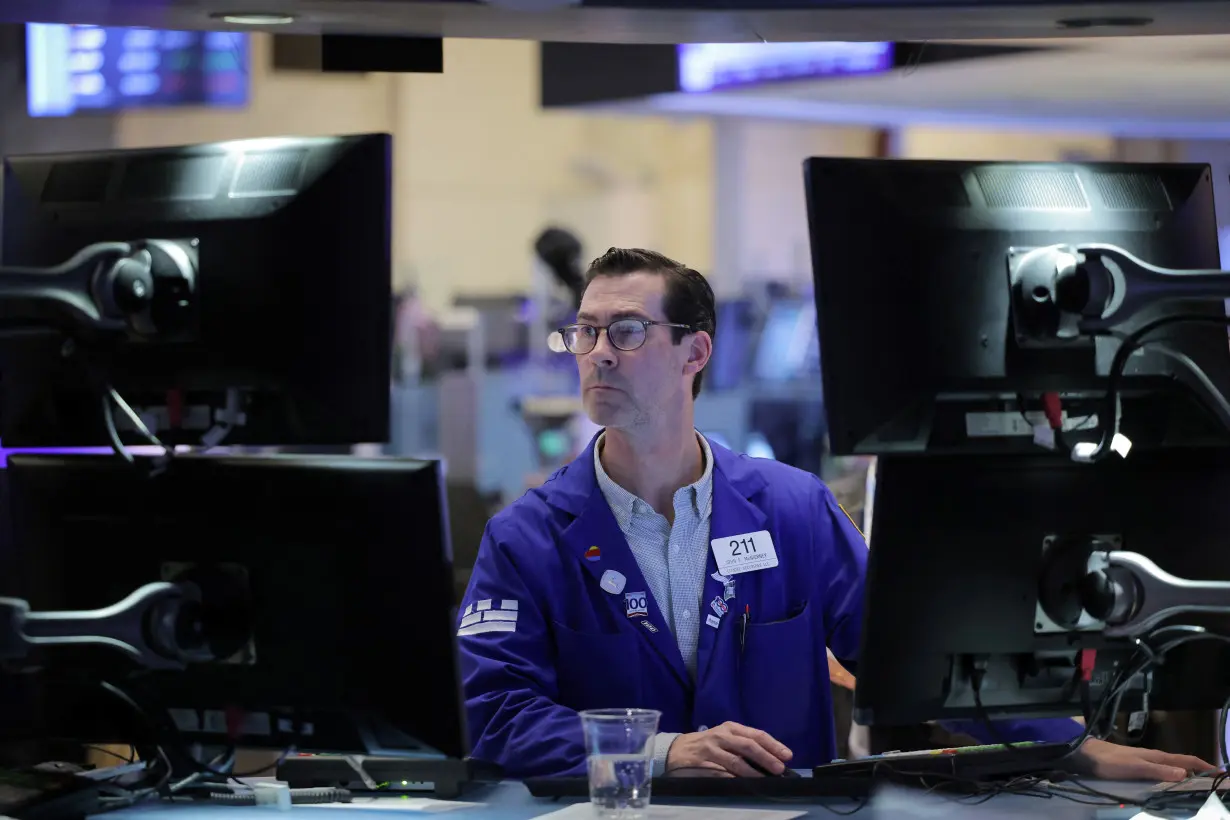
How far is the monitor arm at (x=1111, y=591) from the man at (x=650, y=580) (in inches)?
17.5

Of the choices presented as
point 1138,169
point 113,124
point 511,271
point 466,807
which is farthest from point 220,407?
point 511,271

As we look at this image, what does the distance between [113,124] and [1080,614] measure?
3936mm

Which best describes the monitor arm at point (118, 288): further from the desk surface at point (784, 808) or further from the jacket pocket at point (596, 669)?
the jacket pocket at point (596, 669)

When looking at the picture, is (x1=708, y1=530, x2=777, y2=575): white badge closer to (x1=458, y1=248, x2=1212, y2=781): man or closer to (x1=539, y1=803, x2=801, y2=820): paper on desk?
(x1=458, y1=248, x2=1212, y2=781): man

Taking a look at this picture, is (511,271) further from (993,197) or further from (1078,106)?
(993,197)

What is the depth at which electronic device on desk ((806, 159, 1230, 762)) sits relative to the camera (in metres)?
1.66

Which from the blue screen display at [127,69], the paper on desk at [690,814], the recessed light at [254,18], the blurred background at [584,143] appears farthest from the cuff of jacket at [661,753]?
the blue screen display at [127,69]

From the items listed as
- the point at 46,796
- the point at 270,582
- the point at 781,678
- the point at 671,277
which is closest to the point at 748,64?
the point at 671,277

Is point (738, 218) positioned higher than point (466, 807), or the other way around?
point (738, 218)

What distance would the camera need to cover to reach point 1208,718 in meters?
3.05

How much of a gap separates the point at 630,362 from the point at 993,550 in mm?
968

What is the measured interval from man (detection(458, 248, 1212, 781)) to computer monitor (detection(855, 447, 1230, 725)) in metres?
0.43

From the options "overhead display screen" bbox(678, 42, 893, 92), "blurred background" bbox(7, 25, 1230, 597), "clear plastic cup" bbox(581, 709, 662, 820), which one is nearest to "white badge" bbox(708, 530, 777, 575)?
"clear plastic cup" bbox(581, 709, 662, 820)

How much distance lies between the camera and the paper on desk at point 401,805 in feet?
6.04
